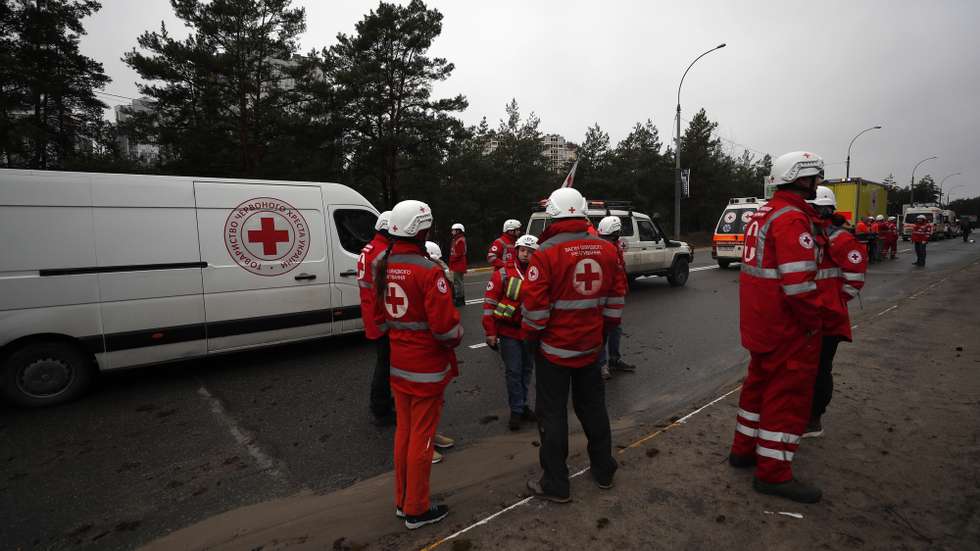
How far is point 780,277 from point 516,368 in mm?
2209

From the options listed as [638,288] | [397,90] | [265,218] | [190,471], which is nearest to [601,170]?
[397,90]

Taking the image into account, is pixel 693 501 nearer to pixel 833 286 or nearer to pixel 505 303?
pixel 833 286

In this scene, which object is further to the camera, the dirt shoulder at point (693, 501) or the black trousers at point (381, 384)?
the black trousers at point (381, 384)

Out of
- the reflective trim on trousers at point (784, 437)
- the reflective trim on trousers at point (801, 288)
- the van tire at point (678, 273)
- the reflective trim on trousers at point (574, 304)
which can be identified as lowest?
the reflective trim on trousers at point (784, 437)

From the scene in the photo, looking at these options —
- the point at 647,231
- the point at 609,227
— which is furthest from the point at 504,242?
the point at 647,231

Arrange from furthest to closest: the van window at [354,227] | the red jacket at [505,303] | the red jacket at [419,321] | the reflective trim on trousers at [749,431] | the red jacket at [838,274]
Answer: the van window at [354,227], the red jacket at [505,303], the reflective trim on trousers at [749,431], the red jacket at [838,274], the red jacket at [419,321]

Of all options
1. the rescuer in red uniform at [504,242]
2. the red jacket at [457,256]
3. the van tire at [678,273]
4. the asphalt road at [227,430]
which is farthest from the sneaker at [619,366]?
the van tire at [678,273]

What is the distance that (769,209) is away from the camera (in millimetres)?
3066

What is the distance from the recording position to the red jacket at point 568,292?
2.90m

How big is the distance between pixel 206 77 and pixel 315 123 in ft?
14.4

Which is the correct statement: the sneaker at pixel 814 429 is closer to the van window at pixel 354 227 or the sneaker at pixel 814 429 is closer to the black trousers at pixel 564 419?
the black trousers at pixel 564 419

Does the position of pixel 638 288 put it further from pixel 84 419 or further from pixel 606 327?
Result: pixel 84 419

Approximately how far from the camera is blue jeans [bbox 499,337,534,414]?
429 centimetres

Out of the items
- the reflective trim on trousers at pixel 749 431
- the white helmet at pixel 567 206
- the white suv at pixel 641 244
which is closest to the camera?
the white helmet at pixel 567 206
